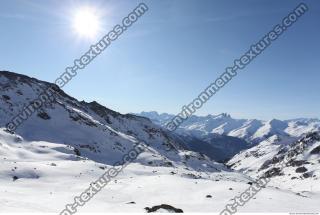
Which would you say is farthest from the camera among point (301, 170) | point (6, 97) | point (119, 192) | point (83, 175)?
point (301, 170)

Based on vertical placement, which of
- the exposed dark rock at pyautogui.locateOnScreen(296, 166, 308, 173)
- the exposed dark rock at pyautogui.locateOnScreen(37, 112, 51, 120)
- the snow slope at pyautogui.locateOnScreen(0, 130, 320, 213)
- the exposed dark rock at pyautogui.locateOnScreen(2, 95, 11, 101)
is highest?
the exposed dark rock at pyautogui.locateOnScreen(2, 95, 11, 101)

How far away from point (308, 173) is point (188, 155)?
71899 mm

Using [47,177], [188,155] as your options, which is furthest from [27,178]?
[188,155]

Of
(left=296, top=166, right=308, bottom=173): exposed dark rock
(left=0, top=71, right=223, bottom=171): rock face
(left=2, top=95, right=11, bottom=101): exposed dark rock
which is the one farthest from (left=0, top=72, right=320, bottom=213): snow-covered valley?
(left=296, top=166, right=308, bottom=173): exposed dark rock

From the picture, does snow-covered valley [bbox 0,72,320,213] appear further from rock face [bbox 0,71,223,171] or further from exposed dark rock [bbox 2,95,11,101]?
exposed dark rock [bbox 2,95,11,101]

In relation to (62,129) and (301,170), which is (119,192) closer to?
(62,129)

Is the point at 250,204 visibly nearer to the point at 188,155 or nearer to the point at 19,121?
the point at 19,121

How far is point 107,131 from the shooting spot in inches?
4680

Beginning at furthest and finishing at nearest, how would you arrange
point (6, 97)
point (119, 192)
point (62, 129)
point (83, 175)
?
1. point (6, 97)
2. point (62, 129)
3. point (83, 175)
4. point (119, 192)

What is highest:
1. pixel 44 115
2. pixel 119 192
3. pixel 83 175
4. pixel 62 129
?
pixel 44 115

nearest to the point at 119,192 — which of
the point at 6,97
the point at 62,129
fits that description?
the point at 62,129

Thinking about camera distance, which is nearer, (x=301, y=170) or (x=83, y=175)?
(x=83, y=175)

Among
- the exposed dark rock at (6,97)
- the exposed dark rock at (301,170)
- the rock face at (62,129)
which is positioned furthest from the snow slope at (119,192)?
the exposed dark rock at (301,170)

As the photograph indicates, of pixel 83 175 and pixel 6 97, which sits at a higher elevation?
pixel 6 97
